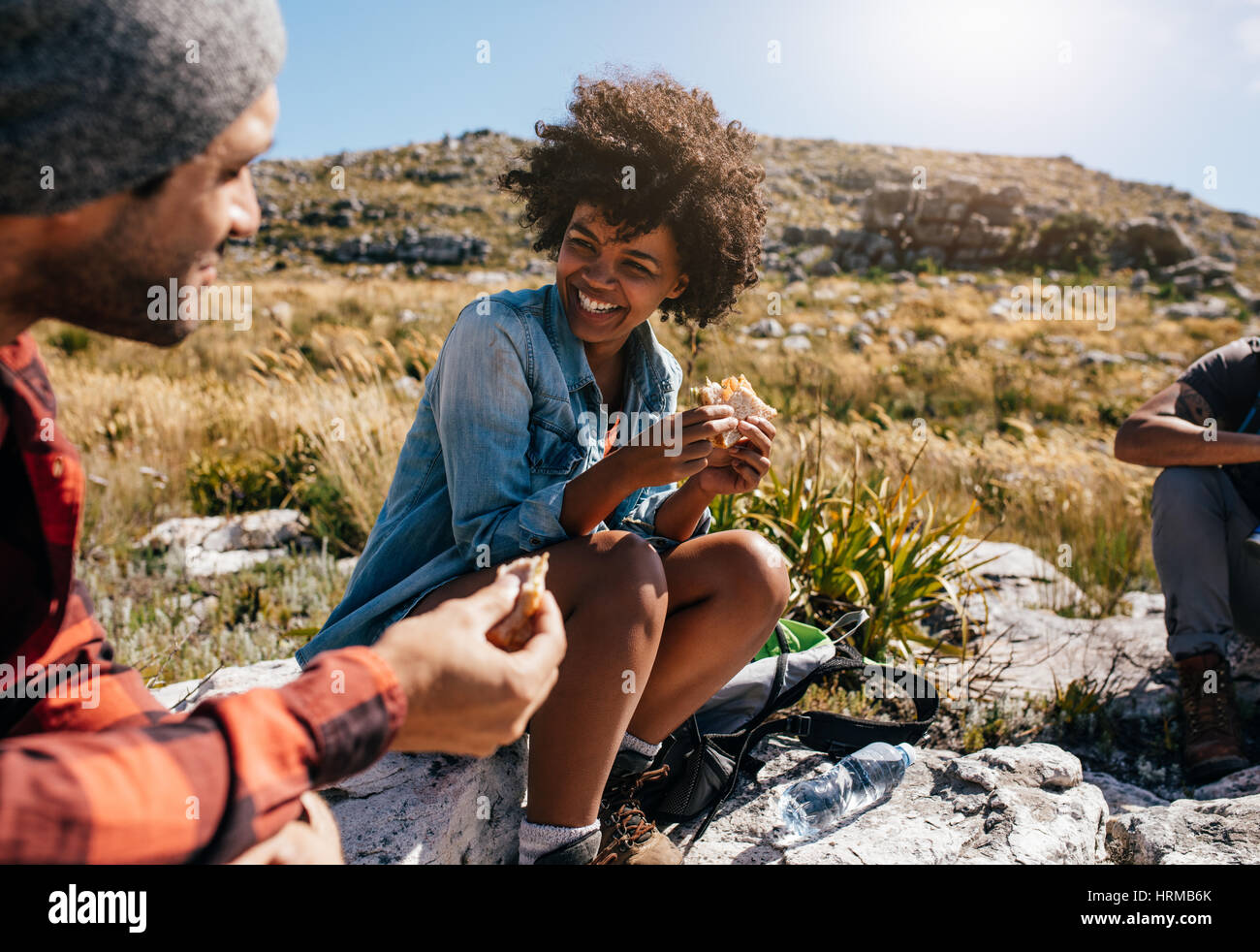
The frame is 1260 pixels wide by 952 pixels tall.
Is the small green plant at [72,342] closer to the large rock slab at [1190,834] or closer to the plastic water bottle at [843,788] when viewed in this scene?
the plastic water bottle at [843,788]

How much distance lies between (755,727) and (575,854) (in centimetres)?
86

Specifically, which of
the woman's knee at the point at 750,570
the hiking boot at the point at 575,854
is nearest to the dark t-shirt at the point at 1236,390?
the woman's knee at the point at 750,570

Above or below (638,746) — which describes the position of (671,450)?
above

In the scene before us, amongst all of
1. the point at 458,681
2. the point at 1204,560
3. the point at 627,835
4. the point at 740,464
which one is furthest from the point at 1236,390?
the point at 458,681

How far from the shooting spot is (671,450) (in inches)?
79.7

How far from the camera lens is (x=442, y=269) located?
37.6m

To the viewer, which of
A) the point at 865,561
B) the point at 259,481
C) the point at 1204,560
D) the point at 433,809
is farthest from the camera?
the point at 259,481

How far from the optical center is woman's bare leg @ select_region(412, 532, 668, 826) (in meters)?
1.85

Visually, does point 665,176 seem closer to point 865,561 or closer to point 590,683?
point 590,683

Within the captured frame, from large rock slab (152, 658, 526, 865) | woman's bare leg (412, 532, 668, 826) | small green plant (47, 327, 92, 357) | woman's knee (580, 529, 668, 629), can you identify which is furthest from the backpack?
small green plant (47, 327, 92, 357)

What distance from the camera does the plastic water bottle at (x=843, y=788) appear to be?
2432mm

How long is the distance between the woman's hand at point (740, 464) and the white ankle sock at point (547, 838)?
100 cm

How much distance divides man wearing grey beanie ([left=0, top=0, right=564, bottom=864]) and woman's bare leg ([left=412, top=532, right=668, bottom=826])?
19.8 inches
